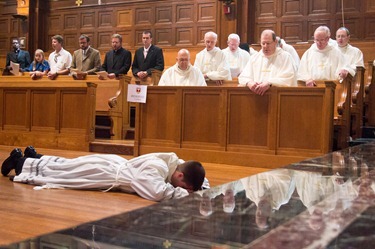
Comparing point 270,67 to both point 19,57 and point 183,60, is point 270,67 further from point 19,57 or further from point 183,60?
point 19,57

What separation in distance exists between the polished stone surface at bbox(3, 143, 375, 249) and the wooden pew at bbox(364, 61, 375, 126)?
4857mm

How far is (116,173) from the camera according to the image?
12.3ft

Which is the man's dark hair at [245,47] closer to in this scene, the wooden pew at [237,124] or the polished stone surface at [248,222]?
the wooden pew at [237,124]

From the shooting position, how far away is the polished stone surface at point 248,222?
4.31 ft

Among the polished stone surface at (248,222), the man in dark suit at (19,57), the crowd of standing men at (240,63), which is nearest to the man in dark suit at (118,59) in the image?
the crowd of standing men at (240,63)

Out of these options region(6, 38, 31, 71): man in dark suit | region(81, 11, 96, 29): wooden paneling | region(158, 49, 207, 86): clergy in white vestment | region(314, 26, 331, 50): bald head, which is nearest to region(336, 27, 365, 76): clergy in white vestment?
region(314, 26, 331, 50): bald head

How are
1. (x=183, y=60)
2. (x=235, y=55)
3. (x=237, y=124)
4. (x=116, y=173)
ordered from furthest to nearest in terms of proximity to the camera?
(x=235, y=55) < (x=183, y=60) < (x=237, y=124) < (x=116, y=173)

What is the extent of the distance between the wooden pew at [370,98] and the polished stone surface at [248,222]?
486cm

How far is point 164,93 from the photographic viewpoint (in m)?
6.23

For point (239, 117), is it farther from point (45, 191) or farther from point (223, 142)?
point (45, 191)

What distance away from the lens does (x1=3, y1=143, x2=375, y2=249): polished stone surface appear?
51.8 inches

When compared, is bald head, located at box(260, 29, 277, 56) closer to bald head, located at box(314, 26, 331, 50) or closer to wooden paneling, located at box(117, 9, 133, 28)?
bald head, located at box(314, 26, 331, 50)

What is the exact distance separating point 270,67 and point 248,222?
4826 mm

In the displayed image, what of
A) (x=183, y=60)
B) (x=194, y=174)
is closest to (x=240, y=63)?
(x=183, y=60)
